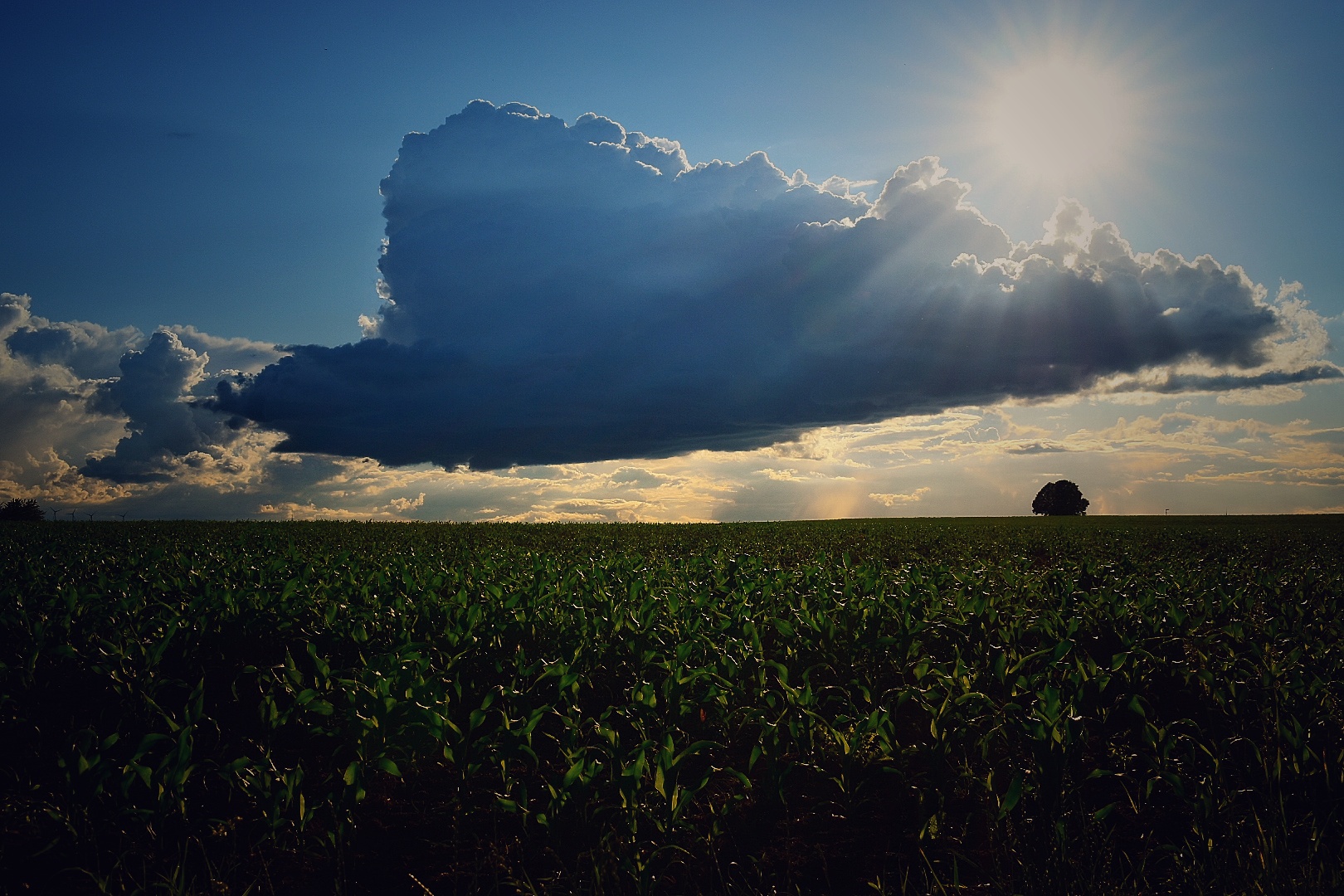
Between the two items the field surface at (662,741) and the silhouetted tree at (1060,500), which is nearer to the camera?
the field surface at (662,741)

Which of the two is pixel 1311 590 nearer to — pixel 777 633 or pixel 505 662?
pixel 777 633

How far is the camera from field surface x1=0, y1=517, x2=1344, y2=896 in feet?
16.0

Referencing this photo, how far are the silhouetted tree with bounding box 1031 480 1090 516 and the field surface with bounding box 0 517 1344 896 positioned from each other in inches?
3488

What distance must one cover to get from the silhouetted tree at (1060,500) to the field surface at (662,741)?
8859cm

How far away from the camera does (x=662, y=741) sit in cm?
621

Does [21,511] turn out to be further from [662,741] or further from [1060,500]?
[1060,500]

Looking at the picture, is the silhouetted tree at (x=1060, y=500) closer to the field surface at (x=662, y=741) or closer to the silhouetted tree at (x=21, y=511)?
the field surface at (x=662, y=741)

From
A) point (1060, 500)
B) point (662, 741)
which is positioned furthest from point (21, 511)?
point (1060, 500)

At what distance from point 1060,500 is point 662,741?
98596mm

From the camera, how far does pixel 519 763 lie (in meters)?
6.35

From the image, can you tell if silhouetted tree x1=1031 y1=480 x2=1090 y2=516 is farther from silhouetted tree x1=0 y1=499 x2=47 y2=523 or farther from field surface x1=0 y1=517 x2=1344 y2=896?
silhouetted tree x1=0 y1=499 x2=47 y2=523

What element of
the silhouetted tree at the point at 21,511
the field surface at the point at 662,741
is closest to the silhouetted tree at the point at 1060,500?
the field surface at the point at 662,741

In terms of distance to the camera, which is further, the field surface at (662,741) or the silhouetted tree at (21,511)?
the silhouetted tree at (21,511)

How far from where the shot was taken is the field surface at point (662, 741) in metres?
4.87
